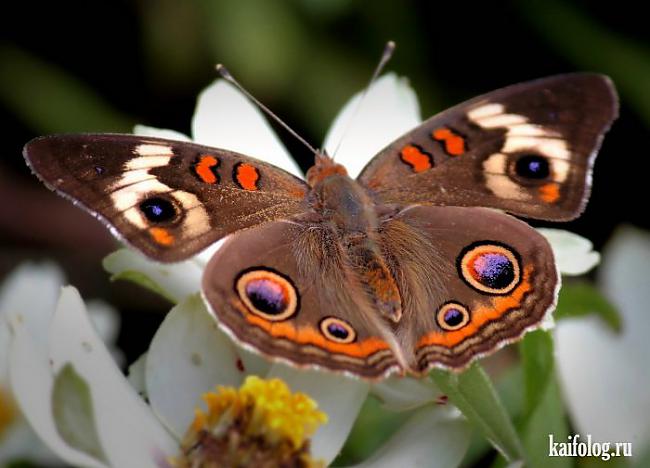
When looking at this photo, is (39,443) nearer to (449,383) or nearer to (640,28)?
(449,383)

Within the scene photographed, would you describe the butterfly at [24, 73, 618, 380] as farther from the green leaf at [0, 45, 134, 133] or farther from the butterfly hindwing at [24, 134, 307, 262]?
the green leaf at [0, 45, 134, 133]

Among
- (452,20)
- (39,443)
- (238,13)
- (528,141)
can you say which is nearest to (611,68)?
(452,20)

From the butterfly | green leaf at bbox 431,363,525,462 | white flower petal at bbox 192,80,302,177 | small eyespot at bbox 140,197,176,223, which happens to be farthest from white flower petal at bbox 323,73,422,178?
green leaf at bbox 431,363,525,462

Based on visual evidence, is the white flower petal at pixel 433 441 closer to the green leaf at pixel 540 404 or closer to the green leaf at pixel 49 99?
Answer: the green leaf at pixel 540 404

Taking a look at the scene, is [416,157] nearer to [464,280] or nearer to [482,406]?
[464,280]

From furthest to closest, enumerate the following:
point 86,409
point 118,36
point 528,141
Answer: point 118,36 < point 528,141 < point 86,409

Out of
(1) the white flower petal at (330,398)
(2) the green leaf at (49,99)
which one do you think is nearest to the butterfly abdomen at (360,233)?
(1) the white flower petal at (330,398)

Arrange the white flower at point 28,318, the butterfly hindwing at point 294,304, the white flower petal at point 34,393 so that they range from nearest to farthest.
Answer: the white flower petal at point 34,393, the butterfly hindwing at point 294,304, the white flower at point 28,318
